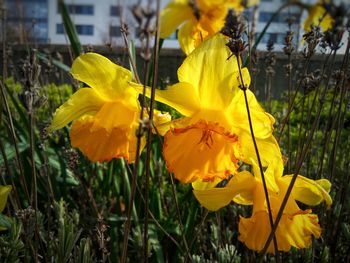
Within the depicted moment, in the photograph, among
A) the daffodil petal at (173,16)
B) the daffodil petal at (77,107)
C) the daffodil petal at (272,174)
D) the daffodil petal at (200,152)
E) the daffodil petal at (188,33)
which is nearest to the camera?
the daffodil petal at (200,152)

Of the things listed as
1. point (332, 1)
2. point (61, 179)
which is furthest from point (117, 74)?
point (61, 179)

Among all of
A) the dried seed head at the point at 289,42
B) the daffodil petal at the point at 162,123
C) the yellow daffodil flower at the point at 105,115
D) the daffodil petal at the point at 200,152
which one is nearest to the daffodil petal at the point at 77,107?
the yellow daffodil flower at the point at 105,115

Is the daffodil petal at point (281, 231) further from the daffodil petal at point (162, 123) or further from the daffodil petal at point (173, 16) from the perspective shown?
the daffodil petal at point (173, 16)

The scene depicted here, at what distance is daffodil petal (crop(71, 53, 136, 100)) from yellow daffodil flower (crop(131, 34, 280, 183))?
149 millimetres

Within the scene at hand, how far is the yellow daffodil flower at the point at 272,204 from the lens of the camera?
1041mm

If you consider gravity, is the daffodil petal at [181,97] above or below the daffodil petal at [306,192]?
above

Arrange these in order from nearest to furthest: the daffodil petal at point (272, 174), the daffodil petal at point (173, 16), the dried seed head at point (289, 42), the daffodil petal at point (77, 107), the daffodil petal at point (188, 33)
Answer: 1. the daffodil petal at point (272, 174)
2. the daffodil petal at point (77, 107)
3. the dried seed head at point (289, 42)
4. the daffodil petal at point (173, 16)
5. the daffodil petal at point (188, 33)

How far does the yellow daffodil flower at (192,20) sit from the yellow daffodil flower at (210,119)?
468 millimetres

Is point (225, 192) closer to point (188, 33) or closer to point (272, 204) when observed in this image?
point (272, 204)

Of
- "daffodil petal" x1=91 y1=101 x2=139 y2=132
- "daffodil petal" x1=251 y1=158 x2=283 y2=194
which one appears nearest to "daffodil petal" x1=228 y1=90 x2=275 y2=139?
"daffodil petal" x1=251 y1=158 x2=283 y2=194

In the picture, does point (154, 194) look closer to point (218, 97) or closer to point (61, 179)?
point (61, 179)

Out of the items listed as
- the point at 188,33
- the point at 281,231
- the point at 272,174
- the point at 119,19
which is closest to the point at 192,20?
the point at 188,33

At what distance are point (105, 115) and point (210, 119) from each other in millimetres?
281

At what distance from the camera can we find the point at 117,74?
1.16 metres
